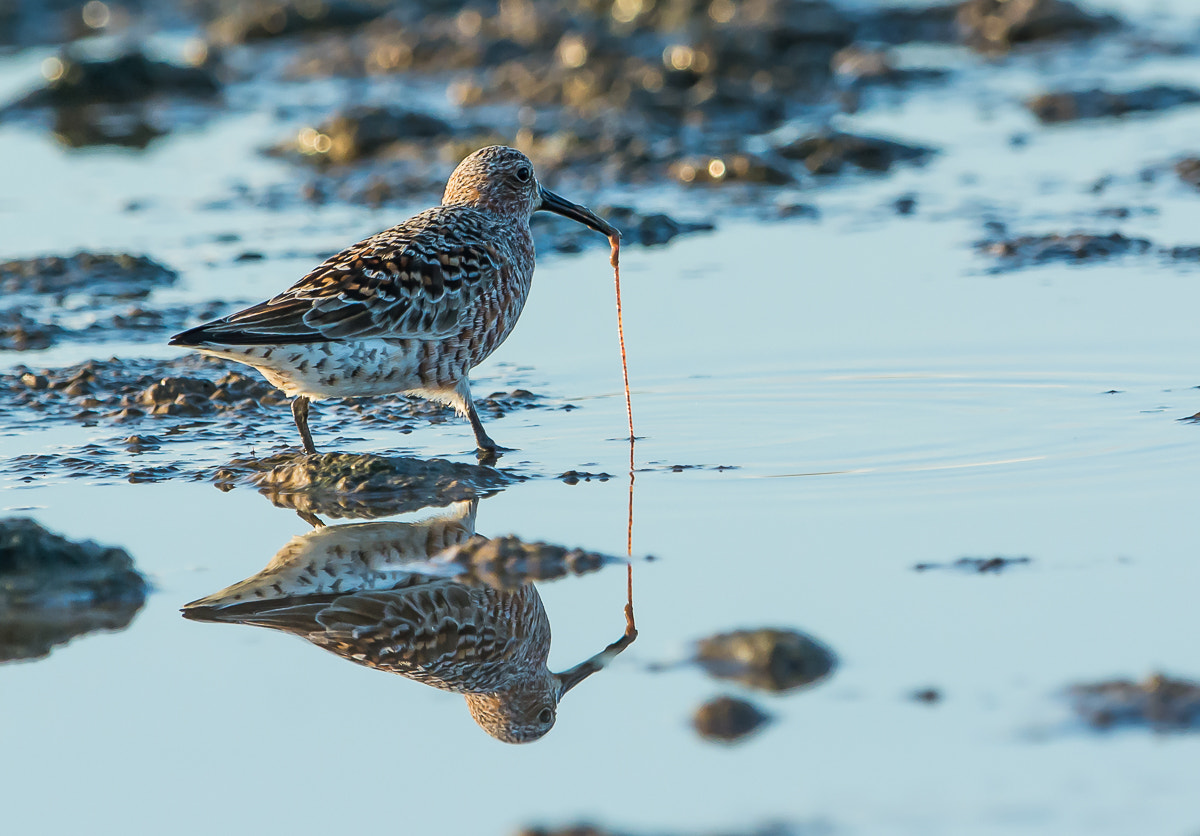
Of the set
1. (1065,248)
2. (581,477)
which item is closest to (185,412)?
(581,477)

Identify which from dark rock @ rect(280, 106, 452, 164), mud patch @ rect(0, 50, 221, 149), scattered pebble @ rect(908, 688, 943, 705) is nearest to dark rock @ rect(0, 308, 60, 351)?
dark rock @ rect(280, 106, 452, 164)

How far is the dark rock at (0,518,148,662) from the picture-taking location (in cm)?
567

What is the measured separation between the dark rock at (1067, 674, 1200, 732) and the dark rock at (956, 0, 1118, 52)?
628 inches

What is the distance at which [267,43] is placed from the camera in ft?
74.9

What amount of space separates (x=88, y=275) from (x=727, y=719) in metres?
7.90

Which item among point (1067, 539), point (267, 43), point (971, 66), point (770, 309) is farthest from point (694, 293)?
point (267, 43)

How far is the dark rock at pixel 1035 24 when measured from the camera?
1933cm

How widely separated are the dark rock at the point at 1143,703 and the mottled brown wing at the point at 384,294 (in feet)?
12.5

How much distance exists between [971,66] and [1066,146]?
15.9ft

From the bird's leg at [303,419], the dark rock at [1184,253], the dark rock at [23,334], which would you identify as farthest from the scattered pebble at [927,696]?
the dark rock at [23,334]

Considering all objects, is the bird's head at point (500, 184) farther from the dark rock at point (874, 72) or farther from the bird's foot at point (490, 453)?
the dark rock at point (874, 72)

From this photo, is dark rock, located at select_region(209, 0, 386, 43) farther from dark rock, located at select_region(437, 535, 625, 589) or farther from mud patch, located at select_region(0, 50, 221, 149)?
dark rock, located at select_region(437, 535, 625, 589)

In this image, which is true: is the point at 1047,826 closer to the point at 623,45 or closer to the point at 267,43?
the point at 623,45

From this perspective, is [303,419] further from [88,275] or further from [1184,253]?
[1184,253]
